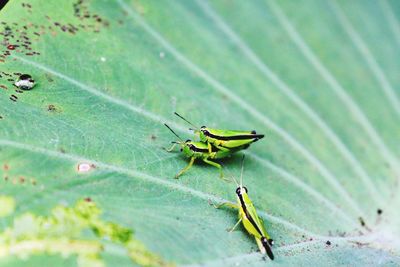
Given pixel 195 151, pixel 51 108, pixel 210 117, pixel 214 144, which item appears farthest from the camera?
pixel 210 117

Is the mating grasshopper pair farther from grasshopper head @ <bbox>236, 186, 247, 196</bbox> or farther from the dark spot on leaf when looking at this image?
the dark spot on leaf

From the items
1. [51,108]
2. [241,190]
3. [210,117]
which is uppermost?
[241,190]

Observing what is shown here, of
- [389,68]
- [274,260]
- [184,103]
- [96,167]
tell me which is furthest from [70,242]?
[389,68]

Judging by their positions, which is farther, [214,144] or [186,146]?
[214,144]

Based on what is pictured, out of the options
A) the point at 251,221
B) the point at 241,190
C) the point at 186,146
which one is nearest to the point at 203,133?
the point at 186,146

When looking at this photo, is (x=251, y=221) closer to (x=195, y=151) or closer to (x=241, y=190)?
(x=241, y=190)

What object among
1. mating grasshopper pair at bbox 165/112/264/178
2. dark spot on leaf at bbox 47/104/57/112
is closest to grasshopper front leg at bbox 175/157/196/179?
mating grasshopper pair at bbox 165/112/264/178

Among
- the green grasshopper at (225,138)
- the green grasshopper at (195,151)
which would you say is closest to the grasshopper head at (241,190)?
the green grasshopper at (195,151)
